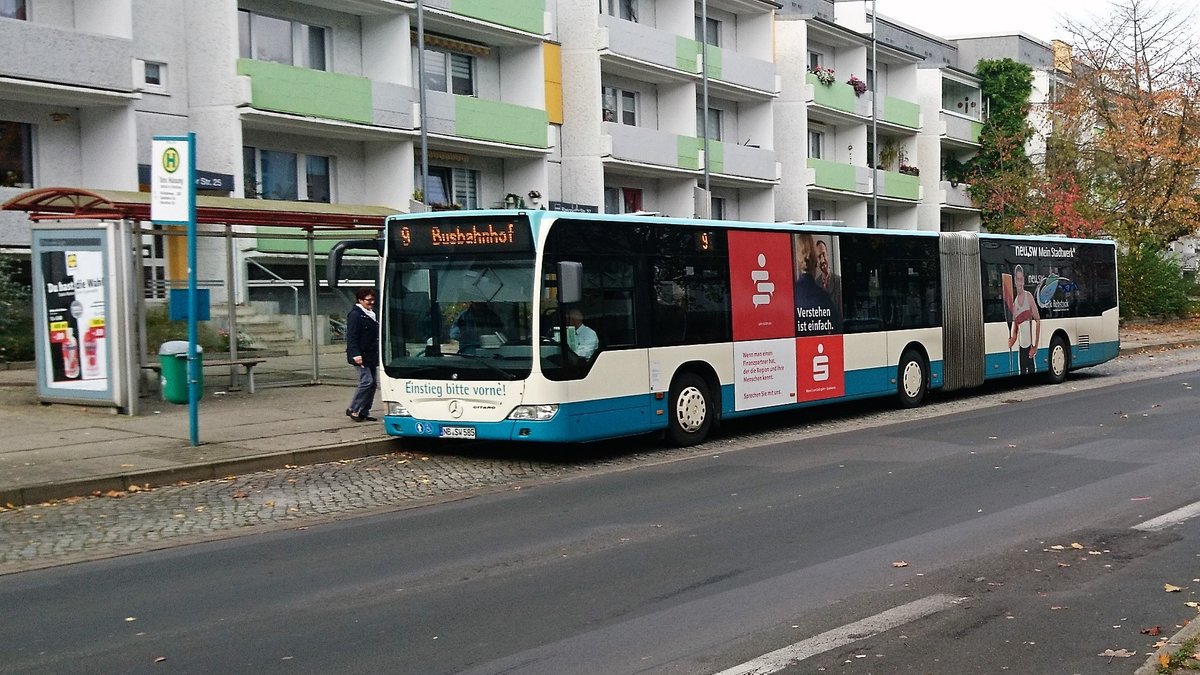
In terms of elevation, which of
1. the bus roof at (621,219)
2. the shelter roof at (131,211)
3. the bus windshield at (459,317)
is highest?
the shelter roof at (131,211)

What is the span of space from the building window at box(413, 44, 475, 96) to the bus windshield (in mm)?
17264

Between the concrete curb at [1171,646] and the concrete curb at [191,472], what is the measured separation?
9308 mm

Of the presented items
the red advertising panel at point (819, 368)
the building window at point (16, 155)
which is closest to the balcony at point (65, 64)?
the building window at point (16, 155)

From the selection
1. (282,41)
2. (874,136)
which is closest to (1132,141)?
(874,136)

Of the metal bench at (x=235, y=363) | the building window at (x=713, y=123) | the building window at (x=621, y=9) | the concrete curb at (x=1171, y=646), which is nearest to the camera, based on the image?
the concrete curb at (x=1171, y=646)

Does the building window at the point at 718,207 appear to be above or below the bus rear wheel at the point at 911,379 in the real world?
above

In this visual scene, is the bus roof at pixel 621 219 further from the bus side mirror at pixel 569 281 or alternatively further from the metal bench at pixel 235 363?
the metal bench at pixel 235 363

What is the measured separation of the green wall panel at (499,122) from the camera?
98.5 feet

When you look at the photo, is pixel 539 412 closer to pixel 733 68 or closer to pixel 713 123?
pixel 733 68

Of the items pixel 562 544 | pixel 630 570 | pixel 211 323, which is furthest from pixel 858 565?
pixel 211 323

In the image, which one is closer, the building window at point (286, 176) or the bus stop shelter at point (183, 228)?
the bus stop shelter at point (183, 228)

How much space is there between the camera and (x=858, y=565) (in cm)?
818

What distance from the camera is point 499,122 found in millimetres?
31016

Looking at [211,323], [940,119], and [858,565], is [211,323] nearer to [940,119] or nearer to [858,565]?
[858,565]
